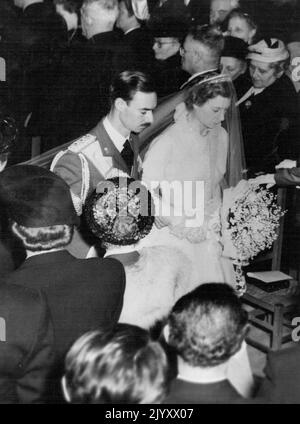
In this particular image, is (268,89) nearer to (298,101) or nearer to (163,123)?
(298,101)

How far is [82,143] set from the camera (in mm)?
2752

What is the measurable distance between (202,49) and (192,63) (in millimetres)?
90

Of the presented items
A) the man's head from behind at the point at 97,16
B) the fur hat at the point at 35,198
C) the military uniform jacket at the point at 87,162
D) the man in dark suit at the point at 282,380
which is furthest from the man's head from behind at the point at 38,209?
the man's head from behind at the point at 97,16

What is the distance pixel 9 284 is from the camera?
1.73 m

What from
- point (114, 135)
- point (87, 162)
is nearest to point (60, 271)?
point (87, 162)

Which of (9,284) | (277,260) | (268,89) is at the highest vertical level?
(268,89)

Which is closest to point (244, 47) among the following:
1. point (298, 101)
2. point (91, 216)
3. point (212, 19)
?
point (212, 19)

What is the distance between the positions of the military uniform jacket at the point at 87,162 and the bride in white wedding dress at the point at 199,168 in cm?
19

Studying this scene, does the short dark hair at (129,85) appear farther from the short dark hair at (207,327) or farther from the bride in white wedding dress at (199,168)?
the short dark hair at (207,327)

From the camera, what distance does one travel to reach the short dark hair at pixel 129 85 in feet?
8.89

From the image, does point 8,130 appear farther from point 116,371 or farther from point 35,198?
point 116,371

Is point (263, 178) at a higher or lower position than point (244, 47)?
lower

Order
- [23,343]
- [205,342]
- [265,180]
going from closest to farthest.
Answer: [205,342] → [23,343] → [265,180]

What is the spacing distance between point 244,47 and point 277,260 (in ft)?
3.95
